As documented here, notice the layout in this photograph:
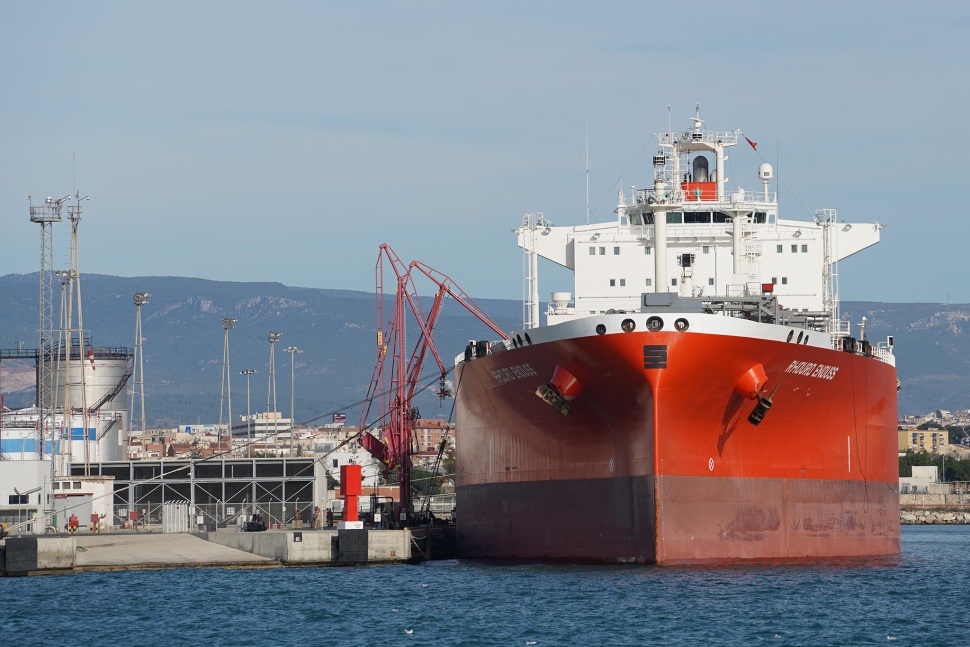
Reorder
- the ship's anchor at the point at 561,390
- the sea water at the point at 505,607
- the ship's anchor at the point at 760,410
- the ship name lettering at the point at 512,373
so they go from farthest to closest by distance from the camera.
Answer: the ship name lettering at the point at 512,373
the ship's anchor at the point at 561,390
the ship's anchor at the point at 760,410
the sea water at the point at 505,607

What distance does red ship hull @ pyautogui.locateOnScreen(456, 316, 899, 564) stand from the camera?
2881cm

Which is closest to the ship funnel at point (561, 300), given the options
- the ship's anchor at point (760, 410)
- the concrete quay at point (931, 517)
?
the ship's anchor at point (760, 410)

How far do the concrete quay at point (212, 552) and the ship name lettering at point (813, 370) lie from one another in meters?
10.1

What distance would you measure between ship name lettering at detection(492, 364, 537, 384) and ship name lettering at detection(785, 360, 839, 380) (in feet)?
17.7

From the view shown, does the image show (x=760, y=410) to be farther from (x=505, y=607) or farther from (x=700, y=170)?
(x=700, y=170)

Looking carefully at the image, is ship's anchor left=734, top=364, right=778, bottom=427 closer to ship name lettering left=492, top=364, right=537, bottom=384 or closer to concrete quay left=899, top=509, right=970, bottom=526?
ship name lettering left=492, top=364, right=537, bottom=384

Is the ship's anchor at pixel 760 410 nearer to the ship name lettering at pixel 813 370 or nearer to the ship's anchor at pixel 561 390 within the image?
the ship name lettering at pixel 813 370

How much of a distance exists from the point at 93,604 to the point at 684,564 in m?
11.4

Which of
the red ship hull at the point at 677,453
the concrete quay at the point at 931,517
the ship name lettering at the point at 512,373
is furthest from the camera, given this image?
the concrete quay at the point at 931,517

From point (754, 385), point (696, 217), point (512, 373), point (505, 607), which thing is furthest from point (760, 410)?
point (696, 217)

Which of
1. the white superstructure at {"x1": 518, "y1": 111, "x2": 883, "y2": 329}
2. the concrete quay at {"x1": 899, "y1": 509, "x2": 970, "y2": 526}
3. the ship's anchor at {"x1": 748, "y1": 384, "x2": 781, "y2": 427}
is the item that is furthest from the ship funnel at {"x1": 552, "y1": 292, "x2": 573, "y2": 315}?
the concrete quay at {"x1": 899, "y1": 509, "x2": 970, "y2": 526}

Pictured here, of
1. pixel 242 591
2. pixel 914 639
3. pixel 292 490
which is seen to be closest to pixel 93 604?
pixel 242 591

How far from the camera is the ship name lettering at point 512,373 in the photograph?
103 feet

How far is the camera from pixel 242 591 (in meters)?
29.4
